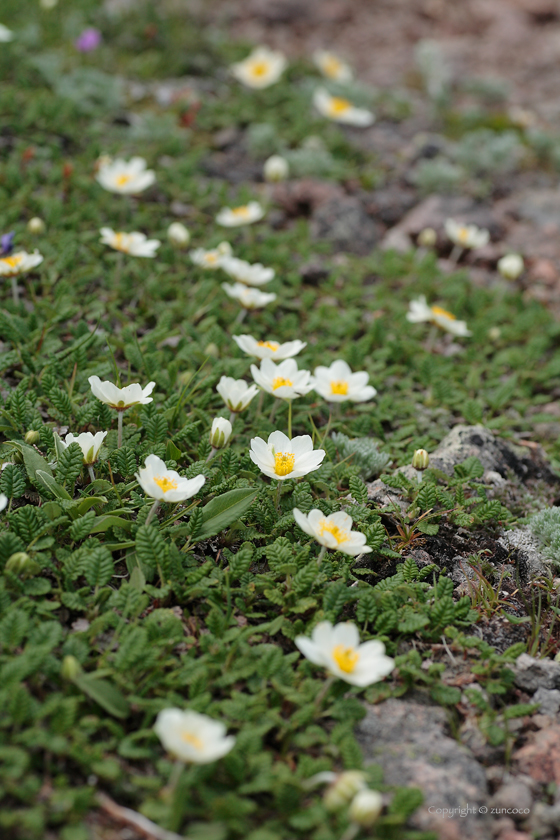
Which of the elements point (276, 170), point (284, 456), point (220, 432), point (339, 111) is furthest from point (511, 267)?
point (220, 432)

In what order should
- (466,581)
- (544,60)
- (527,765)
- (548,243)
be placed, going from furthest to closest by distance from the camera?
(544,60) < (548,243) < (466,581) < (527,765)

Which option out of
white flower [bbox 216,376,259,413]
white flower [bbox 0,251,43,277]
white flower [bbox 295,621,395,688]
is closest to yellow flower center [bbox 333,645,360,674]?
white flower [bbox 295,621,395,688]

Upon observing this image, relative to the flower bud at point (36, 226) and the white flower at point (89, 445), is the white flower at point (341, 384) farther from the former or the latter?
the flower bud at point (36, 226)

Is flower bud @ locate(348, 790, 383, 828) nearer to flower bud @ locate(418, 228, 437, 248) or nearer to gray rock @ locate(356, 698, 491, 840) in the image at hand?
gray rock @ locate(356, 698, 491, 840)

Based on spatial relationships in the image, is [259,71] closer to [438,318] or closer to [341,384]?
[438,318]

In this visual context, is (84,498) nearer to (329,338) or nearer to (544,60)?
(329,338)

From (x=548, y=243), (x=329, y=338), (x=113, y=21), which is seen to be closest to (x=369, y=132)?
(x=548, y=243)
